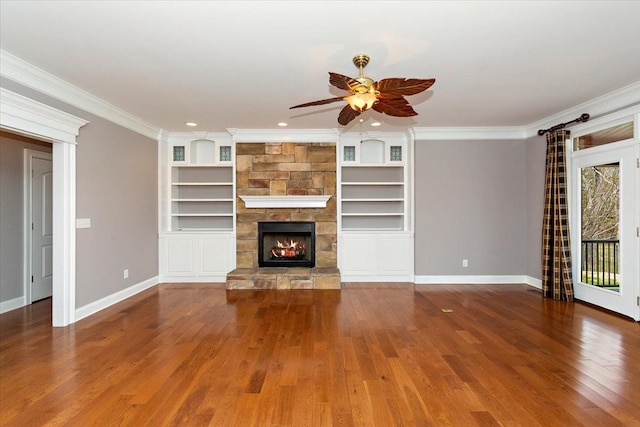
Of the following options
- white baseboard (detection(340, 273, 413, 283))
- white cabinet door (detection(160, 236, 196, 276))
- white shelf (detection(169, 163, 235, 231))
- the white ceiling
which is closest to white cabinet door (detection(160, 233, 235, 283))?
white cabinet door (detection(160, 236, 196, 276))

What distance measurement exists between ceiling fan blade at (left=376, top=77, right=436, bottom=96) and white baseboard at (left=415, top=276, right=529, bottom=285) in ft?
12.4

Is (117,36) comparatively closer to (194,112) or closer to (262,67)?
(262,67)

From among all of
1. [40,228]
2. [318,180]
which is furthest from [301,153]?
[40,228]

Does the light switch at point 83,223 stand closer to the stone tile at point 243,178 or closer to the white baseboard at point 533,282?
the stone tile at point 243,178

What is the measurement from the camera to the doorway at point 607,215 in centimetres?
383

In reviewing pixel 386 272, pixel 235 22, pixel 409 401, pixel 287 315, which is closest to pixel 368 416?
pixel 409 401

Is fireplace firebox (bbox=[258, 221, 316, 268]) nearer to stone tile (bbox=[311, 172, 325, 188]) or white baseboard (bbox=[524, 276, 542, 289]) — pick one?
stone tile (bbox=[311, 172, 325, 188])

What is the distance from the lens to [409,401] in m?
2.17

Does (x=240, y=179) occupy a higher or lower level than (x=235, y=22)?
lower

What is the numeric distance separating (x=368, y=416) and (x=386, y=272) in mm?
3860

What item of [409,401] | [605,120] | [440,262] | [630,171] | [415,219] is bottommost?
[409,401]

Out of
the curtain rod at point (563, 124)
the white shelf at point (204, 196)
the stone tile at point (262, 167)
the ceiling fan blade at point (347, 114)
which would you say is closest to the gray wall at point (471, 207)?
the curtain rod at point (563, 124)

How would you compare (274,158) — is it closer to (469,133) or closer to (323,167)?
(323,167)

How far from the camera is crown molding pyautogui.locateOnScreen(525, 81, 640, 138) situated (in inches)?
146
